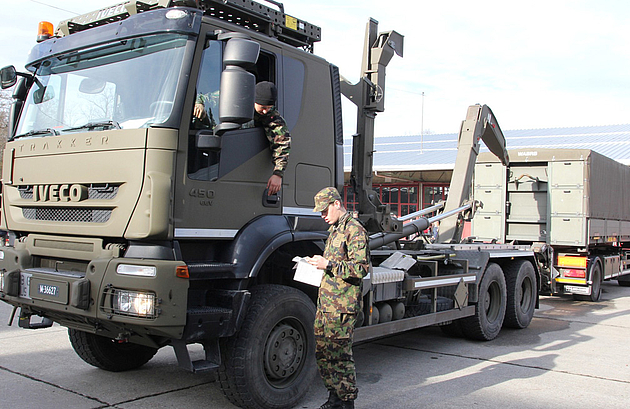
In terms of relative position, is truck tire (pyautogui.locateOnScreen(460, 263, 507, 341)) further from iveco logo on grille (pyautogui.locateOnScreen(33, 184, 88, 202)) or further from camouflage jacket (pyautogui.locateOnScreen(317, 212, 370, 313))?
iveco logo on grille (pyautogui.locateOnScreen(33, 184, 88, 202))

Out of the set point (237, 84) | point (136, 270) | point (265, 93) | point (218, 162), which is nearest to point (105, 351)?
point (136, 270)

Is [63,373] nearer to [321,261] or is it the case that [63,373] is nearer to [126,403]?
[126,403]

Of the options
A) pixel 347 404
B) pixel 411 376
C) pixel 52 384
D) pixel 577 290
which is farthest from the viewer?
pixel 577 290

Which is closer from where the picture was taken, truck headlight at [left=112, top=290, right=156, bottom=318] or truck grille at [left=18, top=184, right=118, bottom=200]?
truck headlight at [left=112, top=290, right=156, bottom=318]

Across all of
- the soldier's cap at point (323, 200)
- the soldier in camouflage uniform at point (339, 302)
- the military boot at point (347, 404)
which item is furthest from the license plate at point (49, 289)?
the military boot at point (347, 404)

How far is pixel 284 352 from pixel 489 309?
453cm

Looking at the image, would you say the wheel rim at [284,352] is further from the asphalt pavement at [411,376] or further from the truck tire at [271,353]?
the asphalt pavement at [411,376]

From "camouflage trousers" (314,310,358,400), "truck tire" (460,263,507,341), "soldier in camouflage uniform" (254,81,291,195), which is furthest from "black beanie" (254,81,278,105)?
"truck tire" (460,263,507,341)

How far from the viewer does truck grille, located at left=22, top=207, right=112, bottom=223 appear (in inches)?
167

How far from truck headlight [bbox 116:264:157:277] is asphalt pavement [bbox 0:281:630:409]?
152 cm

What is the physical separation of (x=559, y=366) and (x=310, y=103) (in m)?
4.16

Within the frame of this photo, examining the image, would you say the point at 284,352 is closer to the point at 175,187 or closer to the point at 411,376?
the point at 175,187

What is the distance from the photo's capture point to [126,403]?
192 inches

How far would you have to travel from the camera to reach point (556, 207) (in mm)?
11508
